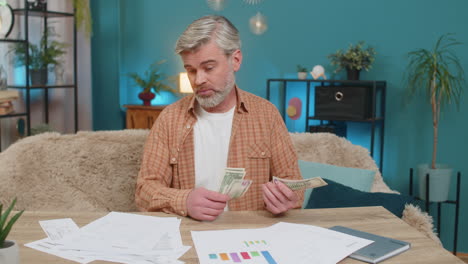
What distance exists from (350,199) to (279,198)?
84 centimetres

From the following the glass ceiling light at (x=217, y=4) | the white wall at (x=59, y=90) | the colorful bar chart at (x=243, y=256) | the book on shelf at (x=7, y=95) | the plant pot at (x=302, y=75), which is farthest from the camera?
the glass ceiling light at (x=217, y=4)

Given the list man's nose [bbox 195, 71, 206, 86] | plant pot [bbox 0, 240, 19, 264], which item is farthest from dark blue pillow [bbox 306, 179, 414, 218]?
plant pot [bbox 0, 240, 19, 264]

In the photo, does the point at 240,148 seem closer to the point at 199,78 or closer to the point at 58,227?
the point at 199,78

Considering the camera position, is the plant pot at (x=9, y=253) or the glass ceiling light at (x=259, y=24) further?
the glass ceiling light at (x=259, y=24)

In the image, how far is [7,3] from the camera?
3.96 metres

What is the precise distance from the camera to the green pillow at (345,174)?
2.64m

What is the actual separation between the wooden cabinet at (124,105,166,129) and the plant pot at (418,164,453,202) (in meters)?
2.32

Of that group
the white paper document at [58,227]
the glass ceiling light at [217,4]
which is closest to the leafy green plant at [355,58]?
the glass ceiling light at [217,4]

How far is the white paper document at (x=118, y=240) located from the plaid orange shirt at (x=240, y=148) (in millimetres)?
521

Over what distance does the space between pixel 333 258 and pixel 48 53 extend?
3508 mm

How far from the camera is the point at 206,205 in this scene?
1.54 m

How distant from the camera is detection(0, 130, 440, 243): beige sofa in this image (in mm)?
2395

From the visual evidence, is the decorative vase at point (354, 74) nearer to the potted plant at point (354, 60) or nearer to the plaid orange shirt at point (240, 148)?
the potted plant at point (354, 60)

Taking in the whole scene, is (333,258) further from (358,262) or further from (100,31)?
(100,31)
